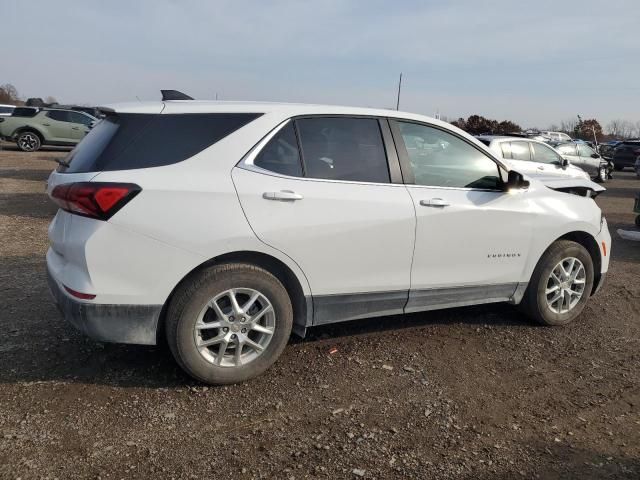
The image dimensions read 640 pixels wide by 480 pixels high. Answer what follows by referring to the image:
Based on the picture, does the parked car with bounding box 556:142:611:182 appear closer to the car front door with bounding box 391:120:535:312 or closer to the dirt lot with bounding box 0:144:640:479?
the dirt lot with bounding box 0:144:640:479

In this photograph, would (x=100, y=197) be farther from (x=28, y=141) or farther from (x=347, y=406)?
(x=28, y=141)

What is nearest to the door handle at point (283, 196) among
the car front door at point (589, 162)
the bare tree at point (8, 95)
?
the car front door at point (589, 162)

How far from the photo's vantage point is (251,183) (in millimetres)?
3207

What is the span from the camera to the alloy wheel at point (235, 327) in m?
3.21

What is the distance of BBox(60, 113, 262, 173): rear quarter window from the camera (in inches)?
120

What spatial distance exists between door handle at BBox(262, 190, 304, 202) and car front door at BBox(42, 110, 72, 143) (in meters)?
19.5

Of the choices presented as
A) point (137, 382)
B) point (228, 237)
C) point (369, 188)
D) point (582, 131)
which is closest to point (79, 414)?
point (137, 382)

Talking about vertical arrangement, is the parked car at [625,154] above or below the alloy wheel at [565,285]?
above

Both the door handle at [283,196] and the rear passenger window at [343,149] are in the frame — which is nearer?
the door handle at [283,196]

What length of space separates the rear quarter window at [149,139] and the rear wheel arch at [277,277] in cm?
66

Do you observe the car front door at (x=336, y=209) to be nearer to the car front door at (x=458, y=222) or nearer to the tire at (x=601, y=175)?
the car front door at (x=458, y=222)

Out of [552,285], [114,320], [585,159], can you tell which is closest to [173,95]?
[114,320]

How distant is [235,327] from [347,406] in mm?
842

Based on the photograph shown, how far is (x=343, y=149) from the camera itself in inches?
142
